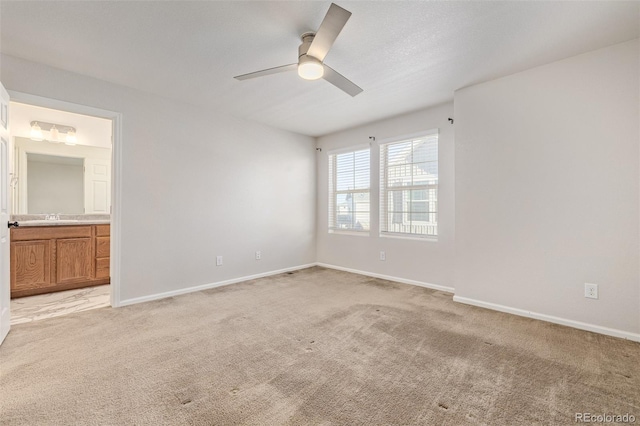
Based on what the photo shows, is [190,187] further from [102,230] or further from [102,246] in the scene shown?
[102,246]

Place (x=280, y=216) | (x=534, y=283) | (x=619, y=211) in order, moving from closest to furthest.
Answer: (x=619, y=211), (x=534, y=283), (x=280, y=216)

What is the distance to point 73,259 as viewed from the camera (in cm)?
374

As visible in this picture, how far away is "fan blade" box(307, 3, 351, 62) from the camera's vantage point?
1.63m

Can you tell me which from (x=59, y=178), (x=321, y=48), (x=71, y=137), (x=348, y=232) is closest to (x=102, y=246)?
(x=59, y=178)

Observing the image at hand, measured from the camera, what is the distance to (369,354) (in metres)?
2.04

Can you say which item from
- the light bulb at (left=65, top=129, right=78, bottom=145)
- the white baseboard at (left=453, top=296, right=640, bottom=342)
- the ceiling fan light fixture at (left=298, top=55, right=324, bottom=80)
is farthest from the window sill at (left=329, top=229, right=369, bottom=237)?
the light bulb at (left=65, top=129, right=78, bottom=145)

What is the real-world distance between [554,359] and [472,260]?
1274 millimetres

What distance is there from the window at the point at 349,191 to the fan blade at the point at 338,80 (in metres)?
2.10

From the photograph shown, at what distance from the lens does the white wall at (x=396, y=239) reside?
3623 mm

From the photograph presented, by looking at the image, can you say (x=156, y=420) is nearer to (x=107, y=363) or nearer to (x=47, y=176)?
(x=107, y=363)

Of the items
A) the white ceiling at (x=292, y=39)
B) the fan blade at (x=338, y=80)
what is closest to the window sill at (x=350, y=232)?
the white ceiling at (x=292, y=39)

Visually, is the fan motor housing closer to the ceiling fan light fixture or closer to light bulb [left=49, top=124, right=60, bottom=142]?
the ceiling fan light fixture

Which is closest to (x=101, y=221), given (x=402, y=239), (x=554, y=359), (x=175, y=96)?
(x=175, y=96)

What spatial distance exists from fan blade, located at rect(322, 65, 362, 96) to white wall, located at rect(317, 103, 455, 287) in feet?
5.60
